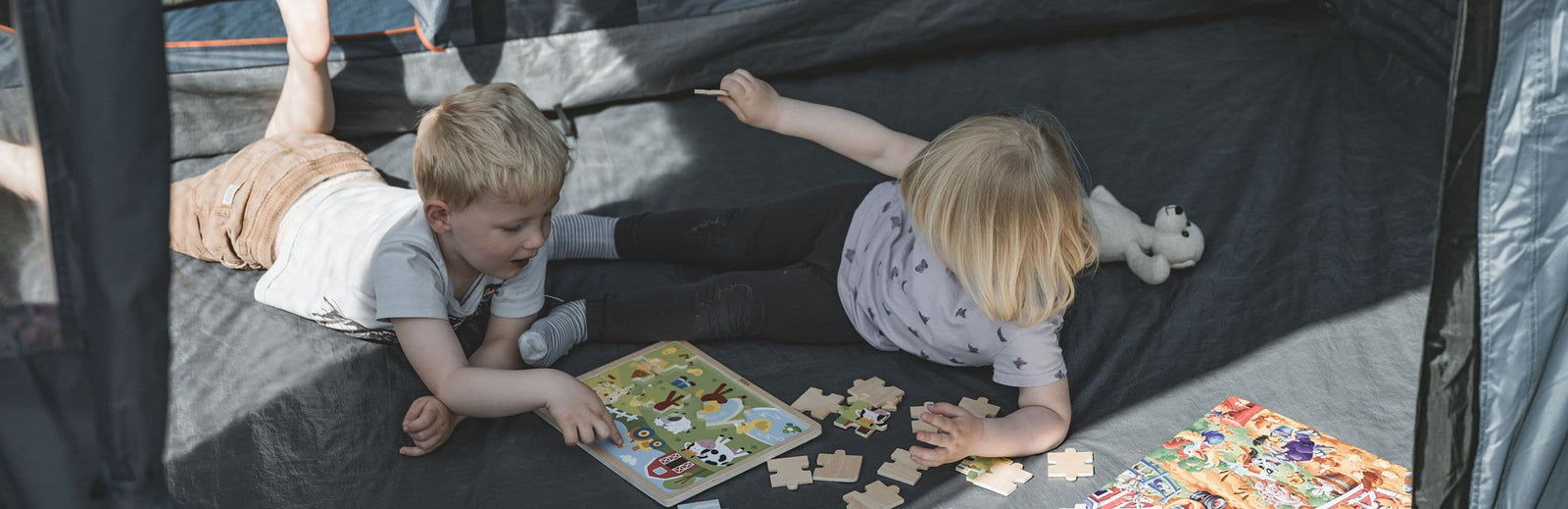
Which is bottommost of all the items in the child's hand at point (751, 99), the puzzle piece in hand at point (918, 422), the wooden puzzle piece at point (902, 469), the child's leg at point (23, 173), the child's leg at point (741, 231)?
the wooden puzzle piece at point (902, 469)

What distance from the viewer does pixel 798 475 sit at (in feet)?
5.16

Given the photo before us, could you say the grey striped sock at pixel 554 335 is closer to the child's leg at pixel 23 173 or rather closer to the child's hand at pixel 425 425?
the child's hand at pixel 425 425

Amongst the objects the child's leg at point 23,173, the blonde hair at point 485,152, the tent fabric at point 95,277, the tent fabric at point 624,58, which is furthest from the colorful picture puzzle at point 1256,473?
the tent fabric at point 624,58

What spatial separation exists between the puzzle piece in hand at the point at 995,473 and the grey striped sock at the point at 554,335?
646 mm

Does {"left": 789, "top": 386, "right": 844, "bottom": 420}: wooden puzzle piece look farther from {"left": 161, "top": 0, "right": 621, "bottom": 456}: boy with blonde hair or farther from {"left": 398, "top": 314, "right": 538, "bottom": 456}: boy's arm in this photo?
{"left": 398, "top": 314, "right": 538, "bottom": 456}: boy's arm

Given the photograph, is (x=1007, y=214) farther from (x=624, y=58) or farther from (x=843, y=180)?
(x=624, y=58)

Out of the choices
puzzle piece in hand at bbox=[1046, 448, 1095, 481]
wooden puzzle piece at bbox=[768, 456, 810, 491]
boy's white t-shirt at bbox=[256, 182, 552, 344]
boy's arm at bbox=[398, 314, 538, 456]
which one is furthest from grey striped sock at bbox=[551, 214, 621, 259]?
puzzle piece in hand at bbox=[1046, 448, 1095, 481]

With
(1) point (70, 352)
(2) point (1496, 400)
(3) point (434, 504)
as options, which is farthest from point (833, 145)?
(1) point (70, 352)

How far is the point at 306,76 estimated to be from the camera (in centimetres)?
232

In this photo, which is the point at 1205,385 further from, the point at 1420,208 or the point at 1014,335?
the point at 1420,208

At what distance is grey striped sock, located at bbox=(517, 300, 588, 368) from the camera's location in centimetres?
176

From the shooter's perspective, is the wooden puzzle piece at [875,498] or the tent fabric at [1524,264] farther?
the wooden puzzle piece at [875,498]

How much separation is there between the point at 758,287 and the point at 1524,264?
1.07 metres

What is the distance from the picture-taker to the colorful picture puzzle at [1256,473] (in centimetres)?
151
